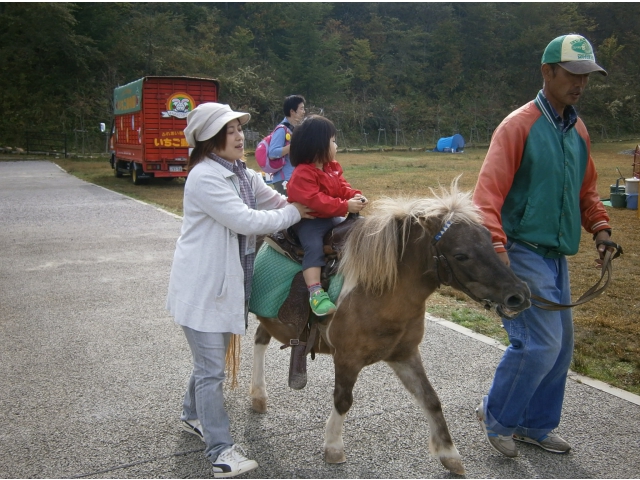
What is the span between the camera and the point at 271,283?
3471 millimetres

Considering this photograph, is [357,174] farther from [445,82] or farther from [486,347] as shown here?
[445,82]

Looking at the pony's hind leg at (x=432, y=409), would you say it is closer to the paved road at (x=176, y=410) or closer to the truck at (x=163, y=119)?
the paved road at (x=176, y=410)

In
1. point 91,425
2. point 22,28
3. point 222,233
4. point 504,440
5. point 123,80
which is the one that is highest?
point 22,28

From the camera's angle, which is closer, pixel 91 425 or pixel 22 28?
pixel 91 425

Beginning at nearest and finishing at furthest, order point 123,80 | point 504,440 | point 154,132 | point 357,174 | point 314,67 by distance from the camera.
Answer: point 504,440
point 154,132
point 357,174
point 123,80
point 314,67

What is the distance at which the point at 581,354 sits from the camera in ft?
15.9

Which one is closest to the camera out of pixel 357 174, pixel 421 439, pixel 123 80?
pixel 421 439

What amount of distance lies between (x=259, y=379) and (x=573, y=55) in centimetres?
267

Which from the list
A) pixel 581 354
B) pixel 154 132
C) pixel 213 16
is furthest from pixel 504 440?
pixel 213 16

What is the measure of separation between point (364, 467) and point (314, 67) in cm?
5469

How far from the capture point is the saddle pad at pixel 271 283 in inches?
135

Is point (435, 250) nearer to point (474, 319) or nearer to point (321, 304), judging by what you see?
point (321, 304)

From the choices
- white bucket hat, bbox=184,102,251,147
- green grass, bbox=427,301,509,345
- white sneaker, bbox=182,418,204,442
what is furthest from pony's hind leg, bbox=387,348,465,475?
green grass, bbox=427,301,509,345

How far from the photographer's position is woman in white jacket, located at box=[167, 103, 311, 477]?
2975mm
